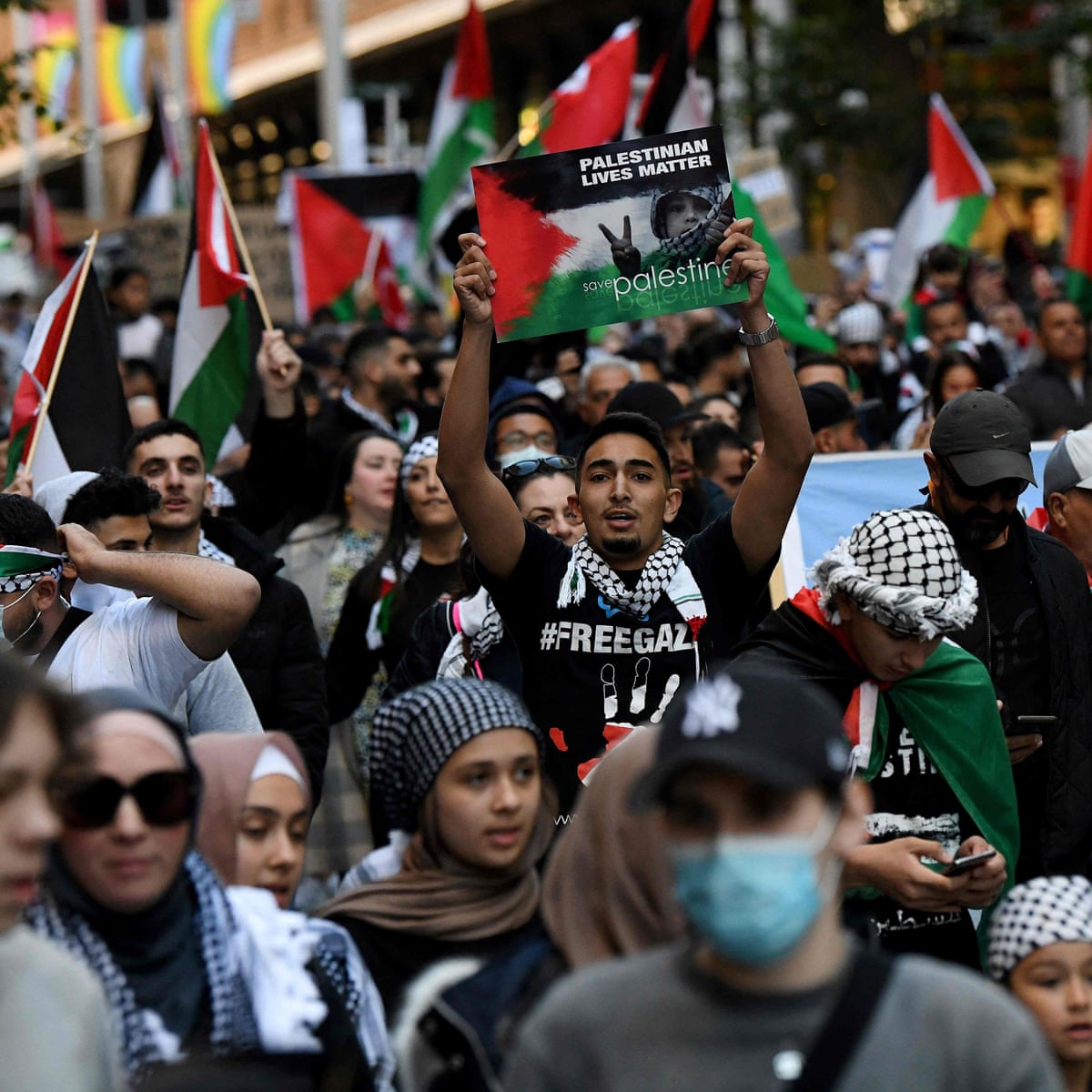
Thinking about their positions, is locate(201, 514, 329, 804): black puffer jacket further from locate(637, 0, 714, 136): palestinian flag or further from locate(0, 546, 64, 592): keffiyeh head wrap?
locate(637, 0, 714, 136): palestinian flag

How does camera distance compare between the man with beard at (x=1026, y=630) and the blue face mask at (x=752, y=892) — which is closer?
the blue face mask at (x=752, y=892)

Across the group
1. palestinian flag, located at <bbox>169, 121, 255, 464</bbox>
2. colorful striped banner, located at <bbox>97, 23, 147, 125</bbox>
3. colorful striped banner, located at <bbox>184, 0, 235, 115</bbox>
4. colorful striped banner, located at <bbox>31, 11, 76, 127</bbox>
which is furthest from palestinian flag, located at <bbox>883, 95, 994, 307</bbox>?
colorful striped banner, located at <bbox>97, 23, 147, 125</bbox>

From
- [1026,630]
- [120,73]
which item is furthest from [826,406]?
[120,73]

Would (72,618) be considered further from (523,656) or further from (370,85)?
(370,85)

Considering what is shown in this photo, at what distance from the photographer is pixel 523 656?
534cm

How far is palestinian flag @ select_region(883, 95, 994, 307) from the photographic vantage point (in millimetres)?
13812

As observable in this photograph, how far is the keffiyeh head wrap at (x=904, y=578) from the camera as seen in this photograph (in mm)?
4566

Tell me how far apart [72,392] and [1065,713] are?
3918mm

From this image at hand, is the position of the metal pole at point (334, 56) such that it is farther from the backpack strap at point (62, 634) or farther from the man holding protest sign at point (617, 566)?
the man holding protest sign at point (617, 566)

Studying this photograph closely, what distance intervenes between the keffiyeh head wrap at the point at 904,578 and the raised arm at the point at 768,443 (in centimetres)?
47

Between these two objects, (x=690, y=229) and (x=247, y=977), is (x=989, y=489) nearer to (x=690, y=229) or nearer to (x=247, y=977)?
(x=690, y=229)

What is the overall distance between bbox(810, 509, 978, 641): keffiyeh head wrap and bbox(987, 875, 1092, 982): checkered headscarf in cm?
69

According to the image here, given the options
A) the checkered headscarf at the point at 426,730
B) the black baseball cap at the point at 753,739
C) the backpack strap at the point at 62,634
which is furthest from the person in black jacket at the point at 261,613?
the black baseball cap at the point at 753,739

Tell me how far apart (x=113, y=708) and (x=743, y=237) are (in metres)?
2.49
